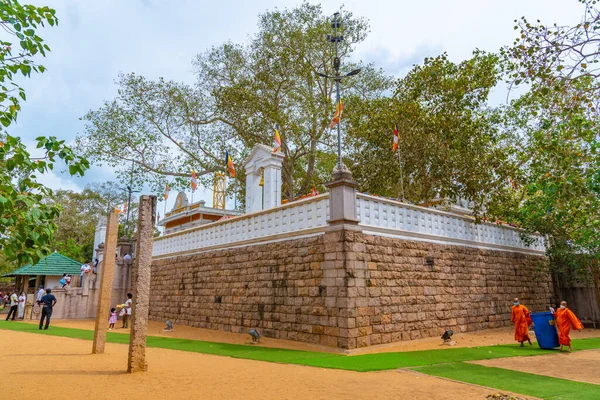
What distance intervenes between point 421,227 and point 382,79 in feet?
48.3

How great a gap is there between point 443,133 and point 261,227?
26.4 ft

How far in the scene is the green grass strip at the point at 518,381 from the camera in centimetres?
650

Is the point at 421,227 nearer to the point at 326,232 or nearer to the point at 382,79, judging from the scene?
the point at 326,232

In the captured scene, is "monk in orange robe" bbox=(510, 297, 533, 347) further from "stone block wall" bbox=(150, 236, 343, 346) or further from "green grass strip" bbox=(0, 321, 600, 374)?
"stone block wall" bbox=(150, 236, 343, 346)

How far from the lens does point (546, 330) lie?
1173 cm

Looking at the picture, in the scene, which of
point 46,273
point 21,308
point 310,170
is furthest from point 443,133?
point 46,273

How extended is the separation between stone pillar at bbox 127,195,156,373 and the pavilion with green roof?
72.4ft

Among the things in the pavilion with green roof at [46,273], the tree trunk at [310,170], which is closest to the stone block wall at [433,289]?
the tree trunk at [310,170]

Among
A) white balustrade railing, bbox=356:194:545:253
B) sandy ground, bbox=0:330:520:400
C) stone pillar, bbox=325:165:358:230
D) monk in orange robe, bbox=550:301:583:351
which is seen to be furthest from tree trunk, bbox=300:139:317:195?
sandy ground, bbox=0:330:520:400

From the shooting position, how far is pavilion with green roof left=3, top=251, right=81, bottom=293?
27.6 meters

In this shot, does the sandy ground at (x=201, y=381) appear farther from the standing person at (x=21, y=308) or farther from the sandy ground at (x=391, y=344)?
the standing person at (x=21, y=308)

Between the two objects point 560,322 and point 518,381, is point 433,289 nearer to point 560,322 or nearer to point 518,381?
point 560,322

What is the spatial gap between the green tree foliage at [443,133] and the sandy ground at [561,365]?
21.1ft

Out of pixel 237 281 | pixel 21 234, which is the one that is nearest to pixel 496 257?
pixel 237 281
